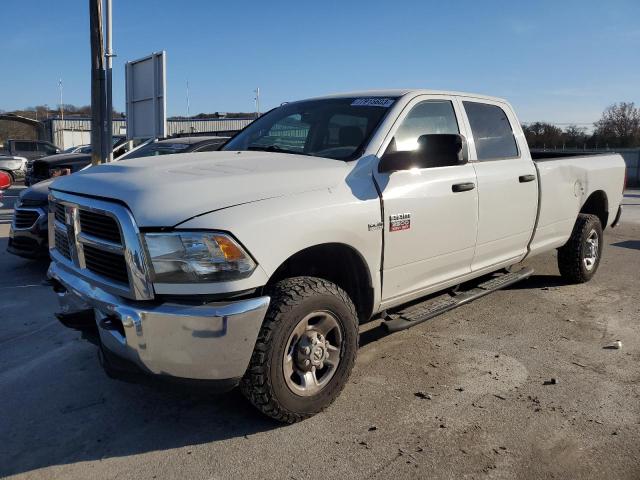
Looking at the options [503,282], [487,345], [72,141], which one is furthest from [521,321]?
[72,141]

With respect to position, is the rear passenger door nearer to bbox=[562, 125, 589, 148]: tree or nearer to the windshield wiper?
the windshield wiper

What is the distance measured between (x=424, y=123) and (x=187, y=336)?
240cm

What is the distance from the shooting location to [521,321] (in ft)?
16.4

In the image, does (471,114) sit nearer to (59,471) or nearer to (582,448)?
(582,448)

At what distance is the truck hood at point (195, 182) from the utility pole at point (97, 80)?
8843 millimetres

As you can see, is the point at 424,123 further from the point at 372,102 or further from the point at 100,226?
the point at 100,226

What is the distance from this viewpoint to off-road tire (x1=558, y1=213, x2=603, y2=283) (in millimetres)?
5918

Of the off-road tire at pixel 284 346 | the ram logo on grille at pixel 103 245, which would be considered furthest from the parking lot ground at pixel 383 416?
the ram logo on grille at pixel 103 245

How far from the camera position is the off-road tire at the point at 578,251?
19.4 feet

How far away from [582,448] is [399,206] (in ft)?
5.57

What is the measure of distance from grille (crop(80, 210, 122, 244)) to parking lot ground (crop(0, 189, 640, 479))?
81cm

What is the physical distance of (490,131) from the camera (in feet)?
15.7

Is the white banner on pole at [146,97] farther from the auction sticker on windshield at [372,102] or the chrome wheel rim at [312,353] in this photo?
A: the chrome wheel rim at [312,353]

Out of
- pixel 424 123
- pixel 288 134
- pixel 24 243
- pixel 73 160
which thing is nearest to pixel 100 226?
pixel 288 134
